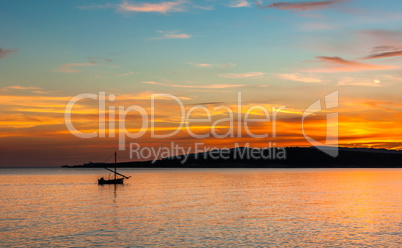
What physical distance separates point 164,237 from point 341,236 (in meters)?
20.6

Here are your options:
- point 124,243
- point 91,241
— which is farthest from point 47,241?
point 124,243

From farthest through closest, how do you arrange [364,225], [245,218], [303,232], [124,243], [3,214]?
[3,214], [245,218], [364,225], [303,232], [124,243]

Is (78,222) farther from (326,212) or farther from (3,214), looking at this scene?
(326,212)

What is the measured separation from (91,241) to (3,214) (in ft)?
105

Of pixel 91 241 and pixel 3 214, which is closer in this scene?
pixel 91 241

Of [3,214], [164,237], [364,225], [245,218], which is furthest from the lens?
[3,214]

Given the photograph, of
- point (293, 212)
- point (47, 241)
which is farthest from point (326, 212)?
point (47, 241)

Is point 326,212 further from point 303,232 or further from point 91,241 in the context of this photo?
point 91,241

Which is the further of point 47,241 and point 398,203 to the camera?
point 398,203

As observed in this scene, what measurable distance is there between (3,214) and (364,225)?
185 feet

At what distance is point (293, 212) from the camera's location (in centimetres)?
7256

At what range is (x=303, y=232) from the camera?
172 feet

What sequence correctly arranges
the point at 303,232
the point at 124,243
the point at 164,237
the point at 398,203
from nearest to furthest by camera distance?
1. the point at 124,243
2. the point at 164,237
3. the point at 303,232
4. the point at 398,203

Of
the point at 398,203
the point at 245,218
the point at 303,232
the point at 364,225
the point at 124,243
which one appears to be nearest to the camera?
the point at 124,243
